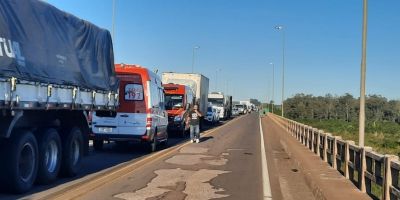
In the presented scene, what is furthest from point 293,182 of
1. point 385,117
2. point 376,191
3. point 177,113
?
point 385,117

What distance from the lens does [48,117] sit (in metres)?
11.2

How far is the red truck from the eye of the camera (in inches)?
1105

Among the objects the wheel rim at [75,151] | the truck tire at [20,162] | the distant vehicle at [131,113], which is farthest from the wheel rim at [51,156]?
the distant vehicle at [131,113]

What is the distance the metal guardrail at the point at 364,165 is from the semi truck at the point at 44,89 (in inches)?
230

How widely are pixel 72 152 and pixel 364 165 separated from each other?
6.00 metres

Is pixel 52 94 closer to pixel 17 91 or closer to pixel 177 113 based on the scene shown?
Answer: pixel 17 91

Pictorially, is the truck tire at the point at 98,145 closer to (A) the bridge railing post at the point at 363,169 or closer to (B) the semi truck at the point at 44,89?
(B) the semi truck at the point at 44,89

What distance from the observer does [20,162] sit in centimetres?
1008

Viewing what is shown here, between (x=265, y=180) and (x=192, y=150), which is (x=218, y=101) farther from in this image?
(x=265, y=180)

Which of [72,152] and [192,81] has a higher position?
[192,81]

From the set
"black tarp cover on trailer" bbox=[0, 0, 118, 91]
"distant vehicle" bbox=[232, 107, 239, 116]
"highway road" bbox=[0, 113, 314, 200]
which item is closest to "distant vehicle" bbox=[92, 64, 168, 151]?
"highway road" bbox=[0, 113, 314, 200]

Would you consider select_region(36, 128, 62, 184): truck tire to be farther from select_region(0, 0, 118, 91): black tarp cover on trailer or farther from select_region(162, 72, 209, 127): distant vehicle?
select_region(162, 72, 209, 127): distant vehicle

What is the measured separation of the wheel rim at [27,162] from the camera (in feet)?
33.1

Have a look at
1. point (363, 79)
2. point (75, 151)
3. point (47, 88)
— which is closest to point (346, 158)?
point (363, 79)
